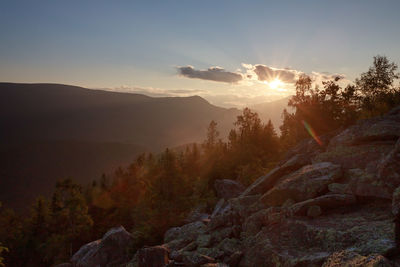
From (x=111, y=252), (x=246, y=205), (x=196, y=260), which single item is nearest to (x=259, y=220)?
(x=246, y=205)

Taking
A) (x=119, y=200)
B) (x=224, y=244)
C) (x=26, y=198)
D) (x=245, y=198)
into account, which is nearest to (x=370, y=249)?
(x=224, y=244)

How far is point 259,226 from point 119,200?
72.8 m

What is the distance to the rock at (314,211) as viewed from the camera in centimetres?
1239

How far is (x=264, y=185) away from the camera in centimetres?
2017

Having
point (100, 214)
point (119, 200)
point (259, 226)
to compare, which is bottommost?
point (100, 214)


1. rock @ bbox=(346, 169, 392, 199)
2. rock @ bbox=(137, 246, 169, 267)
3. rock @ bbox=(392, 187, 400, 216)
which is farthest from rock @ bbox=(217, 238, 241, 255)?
rock @ bbox=(392, 187, 400, 216)

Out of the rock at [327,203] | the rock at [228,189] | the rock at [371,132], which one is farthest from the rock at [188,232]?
the rock at [228,189]

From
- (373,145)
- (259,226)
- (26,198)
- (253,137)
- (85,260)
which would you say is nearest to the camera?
(259,226)

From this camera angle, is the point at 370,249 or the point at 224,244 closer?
the point at 370,249

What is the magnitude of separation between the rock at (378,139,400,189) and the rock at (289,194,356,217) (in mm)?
1751

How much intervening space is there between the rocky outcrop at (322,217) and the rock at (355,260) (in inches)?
1.0

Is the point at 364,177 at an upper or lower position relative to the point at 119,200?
upper

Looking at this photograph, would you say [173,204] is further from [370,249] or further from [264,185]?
[370,249]

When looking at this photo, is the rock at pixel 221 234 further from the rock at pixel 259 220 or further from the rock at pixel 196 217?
the rock at pixel 196 217
